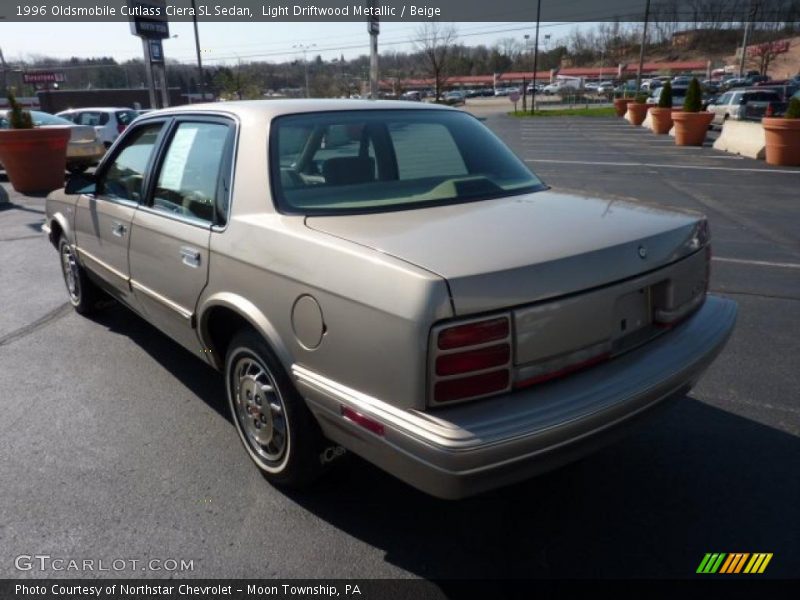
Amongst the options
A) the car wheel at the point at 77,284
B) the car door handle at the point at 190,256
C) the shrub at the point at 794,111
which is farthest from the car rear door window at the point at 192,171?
the shrub at the point at 794,111

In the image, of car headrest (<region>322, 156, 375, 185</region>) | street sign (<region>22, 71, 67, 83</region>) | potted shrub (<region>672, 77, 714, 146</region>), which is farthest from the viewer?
street sign (<region>22, 71, 67, 83</region>)

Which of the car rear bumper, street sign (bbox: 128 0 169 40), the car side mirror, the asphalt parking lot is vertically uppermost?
street sign (bbox: 128 0 169 40)

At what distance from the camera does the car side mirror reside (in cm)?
430

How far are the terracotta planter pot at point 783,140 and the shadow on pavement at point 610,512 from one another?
12332mm

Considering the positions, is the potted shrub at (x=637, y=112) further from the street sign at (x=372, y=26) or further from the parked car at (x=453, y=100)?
the parked car at (x=453, y=100)

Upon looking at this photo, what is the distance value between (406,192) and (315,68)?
89.2 meters

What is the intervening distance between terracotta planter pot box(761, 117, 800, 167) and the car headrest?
517 inches

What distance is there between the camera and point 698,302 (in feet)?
9.28

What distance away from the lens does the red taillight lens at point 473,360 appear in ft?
6.34

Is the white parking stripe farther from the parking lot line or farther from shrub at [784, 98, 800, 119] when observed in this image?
shrub at [784, 98, 800, 119]

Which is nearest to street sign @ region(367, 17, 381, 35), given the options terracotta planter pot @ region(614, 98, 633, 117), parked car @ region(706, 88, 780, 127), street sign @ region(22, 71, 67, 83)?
parked car @ region(706, 88, 780, 127)

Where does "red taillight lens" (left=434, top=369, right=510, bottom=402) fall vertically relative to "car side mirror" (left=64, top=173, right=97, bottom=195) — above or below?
below

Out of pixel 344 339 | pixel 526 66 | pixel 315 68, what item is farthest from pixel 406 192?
pixel 526 66

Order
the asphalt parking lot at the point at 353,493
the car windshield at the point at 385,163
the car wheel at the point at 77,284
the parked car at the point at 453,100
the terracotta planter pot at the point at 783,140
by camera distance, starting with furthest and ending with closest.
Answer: the parked car at the point at 453,100 < the terracotta planter pot at the point at 783,140 < the car wheel at the point at 77,284 < the car windshield at the point at 385,163 < the asphalt parking lot at the point at 353,493
